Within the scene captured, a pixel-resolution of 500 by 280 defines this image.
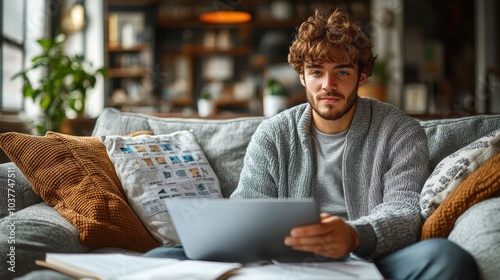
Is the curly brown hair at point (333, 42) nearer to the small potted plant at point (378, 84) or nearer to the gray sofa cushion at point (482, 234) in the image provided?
the gray sofa cushion at point (482, 234)

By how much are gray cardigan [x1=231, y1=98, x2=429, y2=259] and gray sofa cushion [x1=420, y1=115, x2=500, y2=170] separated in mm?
272

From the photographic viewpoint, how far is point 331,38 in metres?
1.79

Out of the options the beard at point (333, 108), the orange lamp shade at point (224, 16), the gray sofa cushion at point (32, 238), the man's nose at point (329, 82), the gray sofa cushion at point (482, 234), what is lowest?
the gray sofa cushion at point (32, 238)

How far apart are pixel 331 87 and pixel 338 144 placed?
19cm

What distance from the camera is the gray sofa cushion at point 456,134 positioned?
204 centimetres

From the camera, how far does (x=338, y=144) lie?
1.87 m

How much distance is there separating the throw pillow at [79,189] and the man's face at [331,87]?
66cm

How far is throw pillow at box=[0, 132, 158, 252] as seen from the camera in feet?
5.72

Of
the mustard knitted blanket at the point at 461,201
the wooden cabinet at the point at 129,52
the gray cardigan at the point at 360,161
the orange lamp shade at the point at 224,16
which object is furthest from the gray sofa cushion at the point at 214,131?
the wooden cabinet at the point at 129,52

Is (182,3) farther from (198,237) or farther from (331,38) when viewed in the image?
(198,237)

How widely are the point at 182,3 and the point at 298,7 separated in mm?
1485

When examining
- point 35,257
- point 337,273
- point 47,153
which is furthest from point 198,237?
point 47,153

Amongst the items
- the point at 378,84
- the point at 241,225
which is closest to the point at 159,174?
the point at 241,225

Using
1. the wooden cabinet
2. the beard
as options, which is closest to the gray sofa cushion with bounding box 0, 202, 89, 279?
the beard
